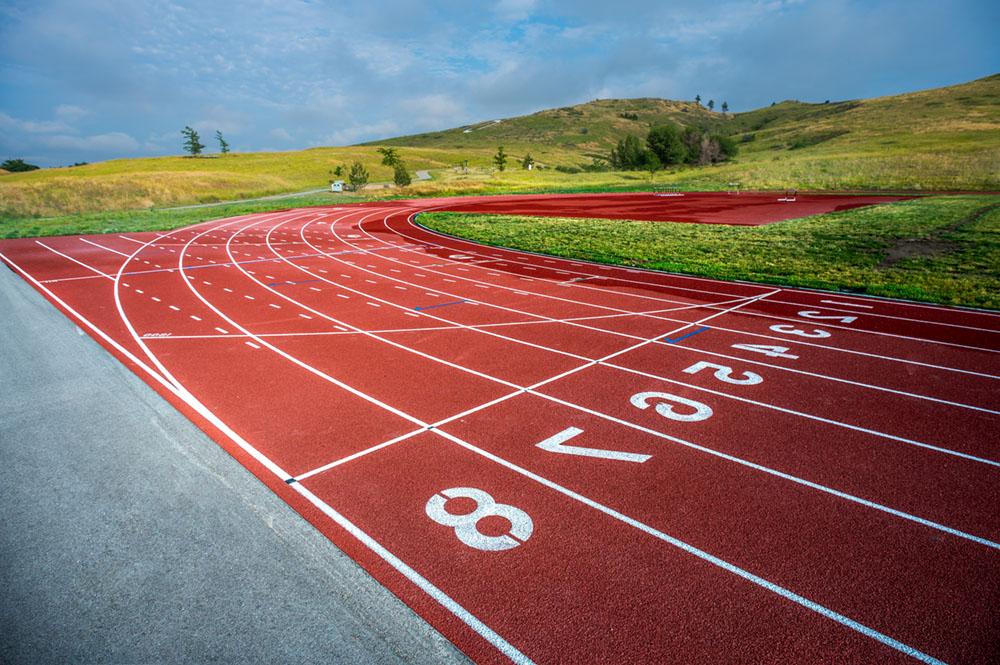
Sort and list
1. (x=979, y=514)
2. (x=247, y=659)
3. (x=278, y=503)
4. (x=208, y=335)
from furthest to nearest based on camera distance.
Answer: (x=208, y=335)
(x=278, y=503)
(x=979, y=514)
(x=247, y=659)

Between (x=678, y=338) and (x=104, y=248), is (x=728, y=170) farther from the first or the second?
(x=104, y=248)

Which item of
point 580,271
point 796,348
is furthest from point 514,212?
point 796,348

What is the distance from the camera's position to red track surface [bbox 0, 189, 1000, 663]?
14.0 feet

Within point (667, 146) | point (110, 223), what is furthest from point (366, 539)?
point (667, 146)

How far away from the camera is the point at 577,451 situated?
6.82 m

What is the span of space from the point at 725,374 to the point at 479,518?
5.87 meters

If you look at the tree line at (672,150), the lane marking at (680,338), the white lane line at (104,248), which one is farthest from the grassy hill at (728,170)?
the lane marking at (680,338)

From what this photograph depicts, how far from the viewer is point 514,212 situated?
132 ft

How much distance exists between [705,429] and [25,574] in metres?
7.93

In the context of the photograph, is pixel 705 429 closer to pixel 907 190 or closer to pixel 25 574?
pixel 25 574

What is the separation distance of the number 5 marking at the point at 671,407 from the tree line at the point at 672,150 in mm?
86624

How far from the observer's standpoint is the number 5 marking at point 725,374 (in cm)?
891

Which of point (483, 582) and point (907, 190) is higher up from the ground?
point (907, 190)

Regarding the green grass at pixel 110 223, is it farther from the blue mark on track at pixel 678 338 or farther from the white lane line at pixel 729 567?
the white lane line at pixel 729 567
